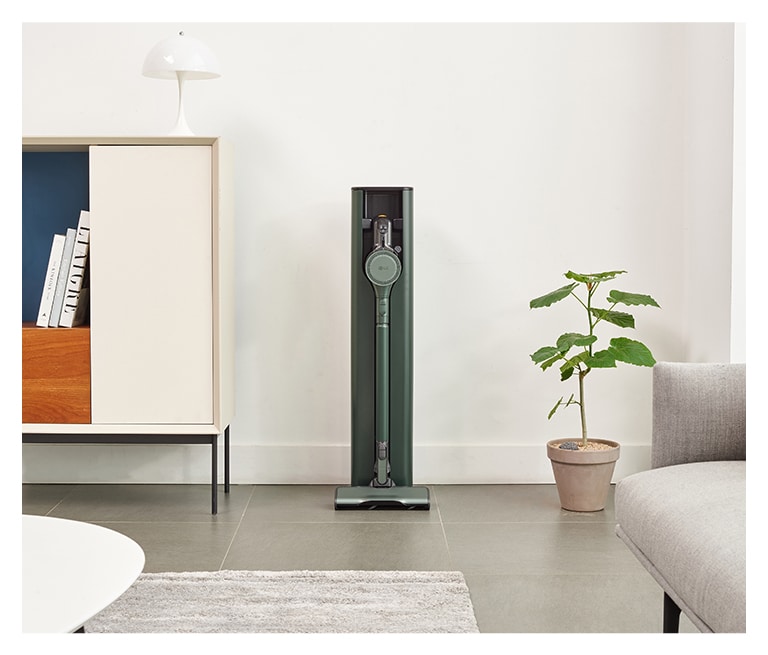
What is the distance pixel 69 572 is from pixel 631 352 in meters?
2.43

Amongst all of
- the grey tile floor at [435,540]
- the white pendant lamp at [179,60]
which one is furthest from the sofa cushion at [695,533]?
the white pendant lamp at [179,60]

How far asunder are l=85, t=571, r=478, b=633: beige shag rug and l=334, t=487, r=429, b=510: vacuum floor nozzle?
786mm

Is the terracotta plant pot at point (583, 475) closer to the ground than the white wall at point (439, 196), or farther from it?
closer to the ground

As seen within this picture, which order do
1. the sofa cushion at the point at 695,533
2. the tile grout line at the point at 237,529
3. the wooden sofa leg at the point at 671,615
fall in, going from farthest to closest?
the tile grout line at the point at 237,529
the wooden sofa leg at the point at 671,615
the sofa cushion at the point at 695,533

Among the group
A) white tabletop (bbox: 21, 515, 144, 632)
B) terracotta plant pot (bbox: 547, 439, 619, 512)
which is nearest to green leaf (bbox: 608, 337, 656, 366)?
Answer: terracotta plant pot (bbox: 547, 439, 619, 512)

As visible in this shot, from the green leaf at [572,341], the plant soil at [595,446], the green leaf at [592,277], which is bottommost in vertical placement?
the plant soil at [595,446]

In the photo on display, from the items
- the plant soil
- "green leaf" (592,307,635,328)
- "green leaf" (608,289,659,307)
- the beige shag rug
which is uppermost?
"green leaf" (608,289,659,307)

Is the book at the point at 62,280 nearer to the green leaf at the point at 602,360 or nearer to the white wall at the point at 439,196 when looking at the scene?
the white wall at the point at 439,196

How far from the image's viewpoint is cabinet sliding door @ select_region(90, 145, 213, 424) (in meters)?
3.39

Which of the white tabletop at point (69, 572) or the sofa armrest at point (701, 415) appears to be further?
the sofa armrest at point (701, 415)

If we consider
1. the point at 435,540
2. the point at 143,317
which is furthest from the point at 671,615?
the point at 143,317

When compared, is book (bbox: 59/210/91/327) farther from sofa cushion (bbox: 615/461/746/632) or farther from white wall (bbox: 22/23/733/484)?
sofa cushion (bbox: 615/461/746/632)

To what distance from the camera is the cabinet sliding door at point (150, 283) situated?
11.1 ft

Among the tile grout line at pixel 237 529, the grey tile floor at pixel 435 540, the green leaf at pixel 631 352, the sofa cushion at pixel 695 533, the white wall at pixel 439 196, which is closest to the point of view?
the sofa cushion at pixel 695 533
